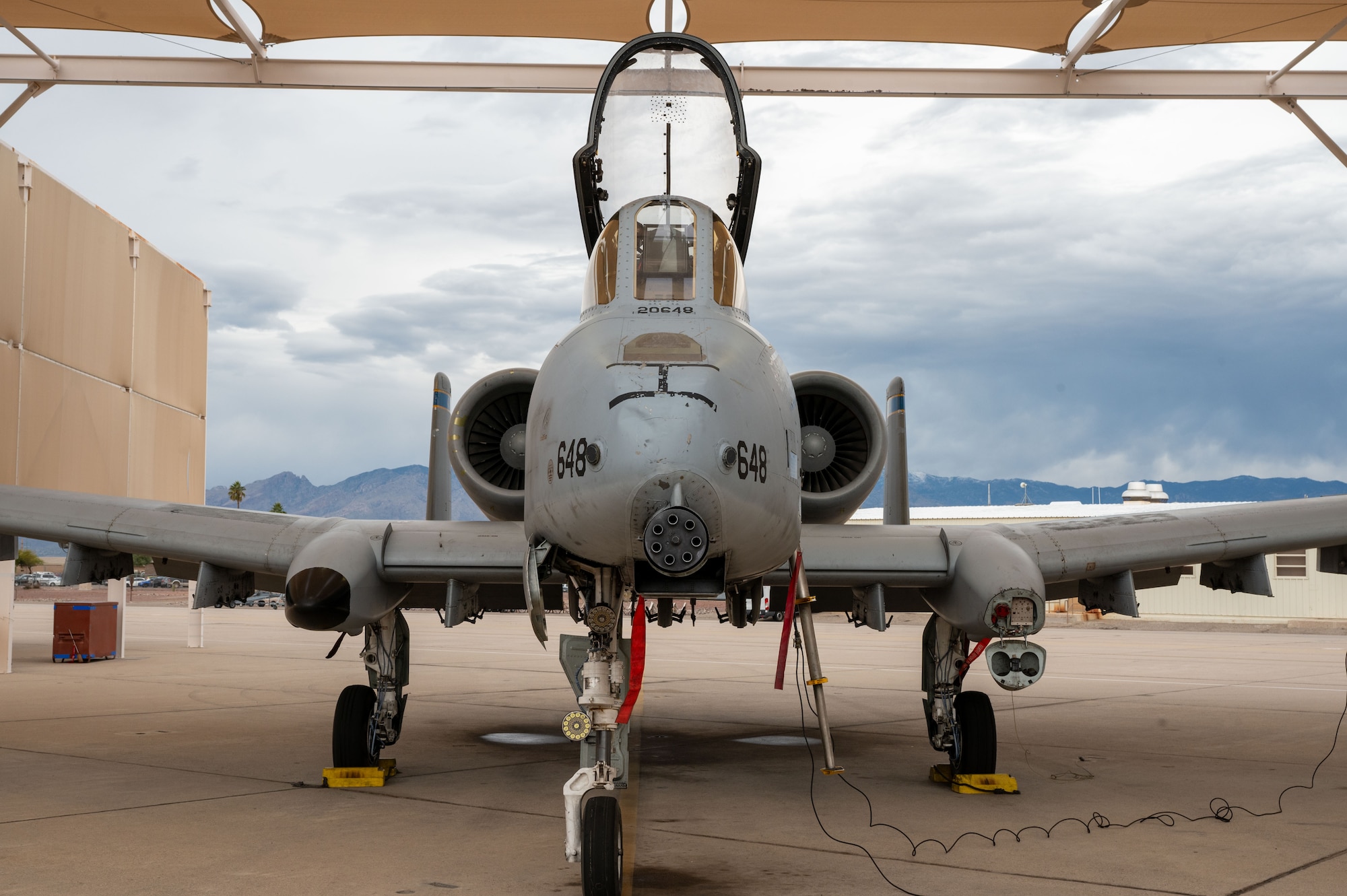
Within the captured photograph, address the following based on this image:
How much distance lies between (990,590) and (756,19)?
25.1 feet

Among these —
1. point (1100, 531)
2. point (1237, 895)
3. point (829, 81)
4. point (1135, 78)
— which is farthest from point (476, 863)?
point (1135, 78)

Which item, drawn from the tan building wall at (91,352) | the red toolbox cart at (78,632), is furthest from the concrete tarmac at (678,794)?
the tan building wall at (91,352)

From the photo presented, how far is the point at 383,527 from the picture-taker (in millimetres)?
6996

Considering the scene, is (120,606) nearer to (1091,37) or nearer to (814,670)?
(1091,37)

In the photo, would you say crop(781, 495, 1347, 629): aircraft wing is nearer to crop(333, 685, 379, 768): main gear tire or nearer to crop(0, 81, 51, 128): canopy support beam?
crop(333, 685, 379, 768): main gear tire

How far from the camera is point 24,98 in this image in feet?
38.6

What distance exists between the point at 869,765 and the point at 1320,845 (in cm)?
334

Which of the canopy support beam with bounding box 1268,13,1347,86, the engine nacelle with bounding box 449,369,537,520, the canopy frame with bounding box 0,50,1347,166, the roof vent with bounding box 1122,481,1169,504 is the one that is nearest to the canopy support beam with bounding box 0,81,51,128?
the canopy frame with bounding box 0,50,1347,166

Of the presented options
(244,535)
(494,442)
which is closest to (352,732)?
(244,535)

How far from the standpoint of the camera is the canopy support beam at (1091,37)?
10.5 m

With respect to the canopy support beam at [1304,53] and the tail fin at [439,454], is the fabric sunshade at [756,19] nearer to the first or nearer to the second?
the canopy support beam at [1304,53]

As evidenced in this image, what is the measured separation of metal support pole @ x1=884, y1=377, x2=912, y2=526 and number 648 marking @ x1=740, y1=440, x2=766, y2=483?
4.59 meters

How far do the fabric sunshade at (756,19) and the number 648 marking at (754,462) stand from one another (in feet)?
27.2

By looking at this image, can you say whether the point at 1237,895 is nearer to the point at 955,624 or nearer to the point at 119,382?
the point at 955,624
